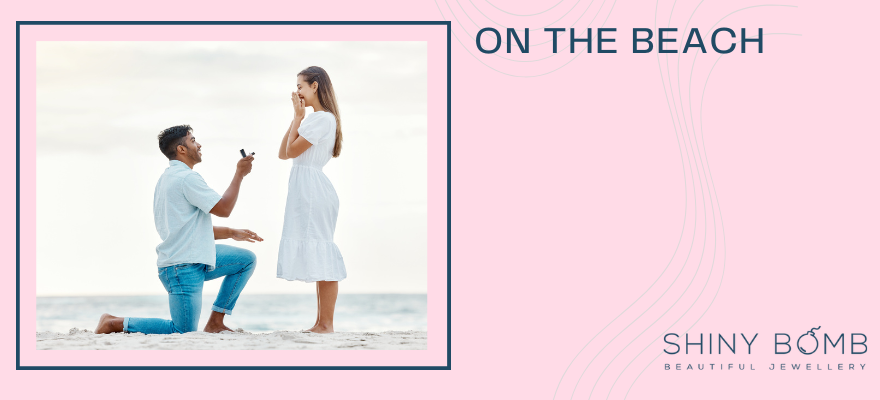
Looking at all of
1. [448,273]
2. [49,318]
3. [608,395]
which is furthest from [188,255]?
[49,318]

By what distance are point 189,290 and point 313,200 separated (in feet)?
2.99

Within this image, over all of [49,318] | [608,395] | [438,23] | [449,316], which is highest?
[438,23]

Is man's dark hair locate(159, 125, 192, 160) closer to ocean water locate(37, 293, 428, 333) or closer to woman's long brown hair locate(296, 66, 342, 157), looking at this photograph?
woman's long brown hair locate(296, 66, 342, 157)

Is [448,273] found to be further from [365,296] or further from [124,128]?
[365,296]

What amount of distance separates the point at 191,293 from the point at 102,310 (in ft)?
40.1

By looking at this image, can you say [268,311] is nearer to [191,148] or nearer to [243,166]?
[191,148]

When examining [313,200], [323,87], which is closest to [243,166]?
[313,200]

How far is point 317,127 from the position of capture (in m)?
4.71

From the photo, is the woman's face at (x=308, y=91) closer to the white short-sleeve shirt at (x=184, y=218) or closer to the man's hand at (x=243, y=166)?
the man's hand at (x=243, y=166)

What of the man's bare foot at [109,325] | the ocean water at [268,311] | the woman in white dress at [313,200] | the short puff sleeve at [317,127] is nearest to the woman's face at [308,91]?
the woman in white dress at [313,200]

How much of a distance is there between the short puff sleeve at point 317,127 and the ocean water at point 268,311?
953cm

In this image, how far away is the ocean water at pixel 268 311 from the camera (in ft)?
47.0

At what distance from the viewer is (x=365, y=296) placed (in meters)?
17.7

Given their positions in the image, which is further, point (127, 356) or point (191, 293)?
point (191, 293)
